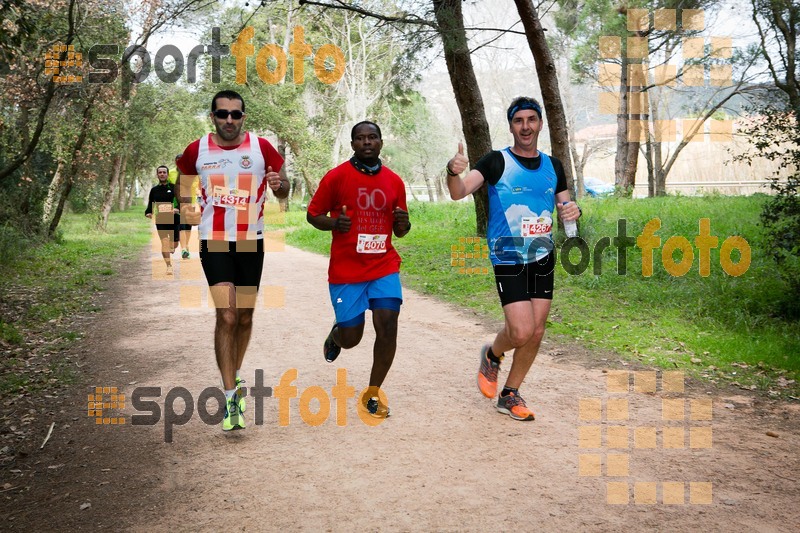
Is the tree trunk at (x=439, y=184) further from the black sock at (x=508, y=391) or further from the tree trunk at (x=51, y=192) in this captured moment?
the black sock at (x=508, y=391)

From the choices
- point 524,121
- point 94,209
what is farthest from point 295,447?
point 94,209

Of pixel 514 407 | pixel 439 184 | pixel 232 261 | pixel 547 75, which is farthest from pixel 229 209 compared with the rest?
pixel 439 184

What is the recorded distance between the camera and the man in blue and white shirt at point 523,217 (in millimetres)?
5398

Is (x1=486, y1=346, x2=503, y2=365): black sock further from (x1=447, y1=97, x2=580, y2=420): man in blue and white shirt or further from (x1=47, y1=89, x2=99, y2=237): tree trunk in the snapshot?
(x1=47, y1=89, x2=99, y2=237): tree trunk

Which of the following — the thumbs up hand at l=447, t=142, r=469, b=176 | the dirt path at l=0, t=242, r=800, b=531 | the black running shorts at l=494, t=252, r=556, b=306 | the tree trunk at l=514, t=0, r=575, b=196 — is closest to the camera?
the dirt path at l=0, t=242, r=800, b=531

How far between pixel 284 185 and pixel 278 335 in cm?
366

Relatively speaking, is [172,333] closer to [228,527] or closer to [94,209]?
[228,527]

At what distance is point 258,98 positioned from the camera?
3647 cm

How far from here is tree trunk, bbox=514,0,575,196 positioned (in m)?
11.7

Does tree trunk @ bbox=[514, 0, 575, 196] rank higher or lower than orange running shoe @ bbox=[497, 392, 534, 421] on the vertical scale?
higher

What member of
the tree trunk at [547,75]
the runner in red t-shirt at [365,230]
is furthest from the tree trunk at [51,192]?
the runner in red t-shirt at [365,230]

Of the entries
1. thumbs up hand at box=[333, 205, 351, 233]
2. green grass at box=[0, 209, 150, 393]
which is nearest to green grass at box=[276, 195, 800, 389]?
thumbs up hand at box=[333, 205, 351, 233]

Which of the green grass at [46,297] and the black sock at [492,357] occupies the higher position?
the black sock at [492,357]

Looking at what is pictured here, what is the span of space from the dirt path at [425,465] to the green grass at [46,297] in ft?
2.58
